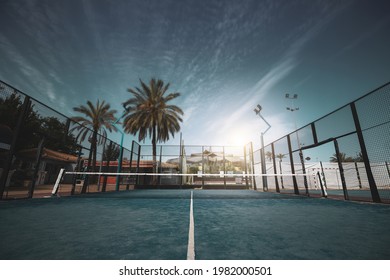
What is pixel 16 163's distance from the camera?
16562 mm

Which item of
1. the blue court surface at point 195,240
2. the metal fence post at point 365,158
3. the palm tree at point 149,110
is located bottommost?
the blue court surface at point 195,240

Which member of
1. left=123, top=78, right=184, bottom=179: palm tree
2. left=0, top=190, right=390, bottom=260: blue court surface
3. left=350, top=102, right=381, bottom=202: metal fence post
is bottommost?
left=0, top=190, right=390, bottom=260: blue court surface

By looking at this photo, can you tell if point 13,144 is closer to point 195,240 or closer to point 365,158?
point 195,240

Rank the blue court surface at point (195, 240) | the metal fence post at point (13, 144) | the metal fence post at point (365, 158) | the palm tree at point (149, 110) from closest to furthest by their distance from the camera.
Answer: the blue court surface at point (195, 240)
the metal fence post at point (13, 144)
the metal fence post at point (365, 158)
the palm tree at point (149, 110)

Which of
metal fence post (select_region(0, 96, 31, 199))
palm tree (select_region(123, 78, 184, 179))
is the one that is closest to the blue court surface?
metal fence post (select_region(0, 96, 31, 199))

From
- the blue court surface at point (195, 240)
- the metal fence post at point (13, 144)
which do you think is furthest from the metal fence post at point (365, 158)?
the metal fence post at point (13, 144)

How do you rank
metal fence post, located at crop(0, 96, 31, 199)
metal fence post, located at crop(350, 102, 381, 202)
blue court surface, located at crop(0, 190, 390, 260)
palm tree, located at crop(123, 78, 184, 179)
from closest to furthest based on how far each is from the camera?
blue court surface, located at crop(0, 190, 390, 260) < metal fence post, located at crop(0, 96, 31, 199) < metal fence post, located at crop(350, 102, 381, 202) < palm tree, located at crop(123, 78, 184, 179)

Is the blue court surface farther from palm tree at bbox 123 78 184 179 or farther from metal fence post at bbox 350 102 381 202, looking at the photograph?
palm tree at bbox 123 78 184 179

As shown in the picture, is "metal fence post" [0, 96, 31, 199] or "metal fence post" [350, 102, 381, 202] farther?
"metal fence post" [350, 102, 381, 202]

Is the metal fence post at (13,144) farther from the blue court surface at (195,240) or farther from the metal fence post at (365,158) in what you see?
the metal fence post at (365,158)

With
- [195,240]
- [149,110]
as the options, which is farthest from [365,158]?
[149,110]

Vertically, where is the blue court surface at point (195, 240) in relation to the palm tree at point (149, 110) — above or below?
below

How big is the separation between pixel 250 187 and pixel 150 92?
54.8 feet
